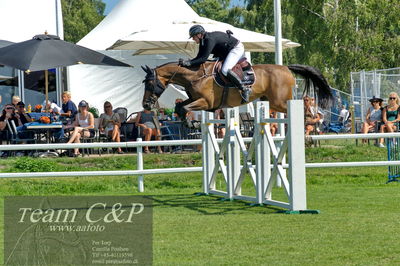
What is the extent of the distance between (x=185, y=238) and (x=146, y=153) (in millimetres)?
9959

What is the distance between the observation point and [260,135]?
1234cm

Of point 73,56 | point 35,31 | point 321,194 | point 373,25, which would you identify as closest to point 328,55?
point 373,25

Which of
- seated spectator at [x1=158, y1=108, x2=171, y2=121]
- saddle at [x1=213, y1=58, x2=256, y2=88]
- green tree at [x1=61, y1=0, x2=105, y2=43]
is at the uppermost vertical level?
green tree at [x1=61, y1=0, x2=105, y2=43]

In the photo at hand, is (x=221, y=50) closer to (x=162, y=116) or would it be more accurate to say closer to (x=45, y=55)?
(x=45, y=55)

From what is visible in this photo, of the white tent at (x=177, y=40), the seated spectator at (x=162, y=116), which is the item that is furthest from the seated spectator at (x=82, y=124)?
the white tent at (x=177, y=40)

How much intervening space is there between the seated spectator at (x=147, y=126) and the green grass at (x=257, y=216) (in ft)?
4.57

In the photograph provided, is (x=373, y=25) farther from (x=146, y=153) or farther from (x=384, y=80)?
(x=146, y=153)

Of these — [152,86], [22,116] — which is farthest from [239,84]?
[22,116]

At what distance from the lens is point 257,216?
444 inches

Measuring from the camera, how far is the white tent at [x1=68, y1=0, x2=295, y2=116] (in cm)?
2814

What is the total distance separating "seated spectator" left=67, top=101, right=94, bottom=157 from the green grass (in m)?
1.66

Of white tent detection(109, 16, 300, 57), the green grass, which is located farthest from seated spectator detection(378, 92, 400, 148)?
white tent detection(109, 16, 300, 57)

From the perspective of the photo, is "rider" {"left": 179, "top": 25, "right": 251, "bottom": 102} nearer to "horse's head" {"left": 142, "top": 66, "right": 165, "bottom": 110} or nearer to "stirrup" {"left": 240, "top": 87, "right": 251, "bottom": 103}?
"stirrup" {"left": 240, "top": 87, "right": 251, "bottom": 103}

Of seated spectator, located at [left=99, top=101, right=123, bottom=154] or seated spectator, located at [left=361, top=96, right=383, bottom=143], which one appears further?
seated spectator, located at [left=361, top=96, right=383, bottom=143]
